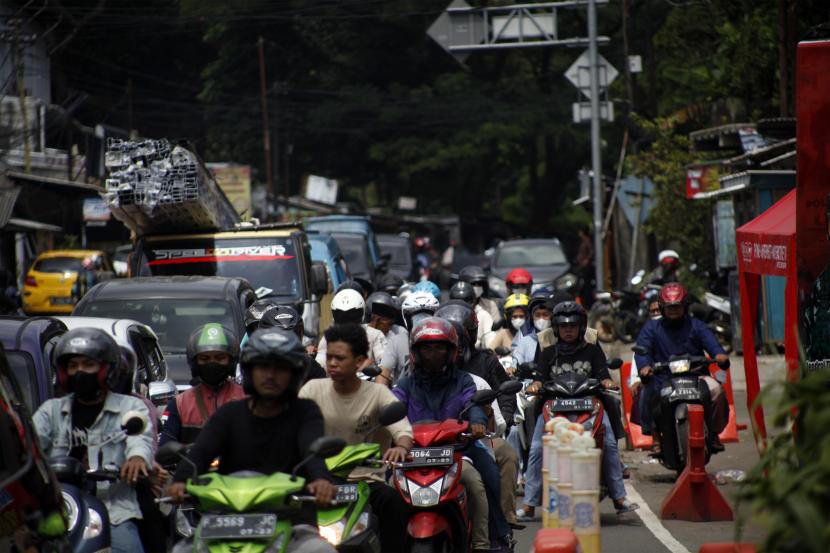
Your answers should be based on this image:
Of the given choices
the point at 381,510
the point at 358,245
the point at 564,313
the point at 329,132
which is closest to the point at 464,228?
the point at 329,132

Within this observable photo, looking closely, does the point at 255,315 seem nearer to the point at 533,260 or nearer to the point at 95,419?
the point at 95,419

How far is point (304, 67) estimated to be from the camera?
55062 mm

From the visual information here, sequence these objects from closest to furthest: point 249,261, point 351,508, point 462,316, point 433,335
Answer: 1. point 351,508
2. point 433,335
3. point 462,316
4. point 249,261

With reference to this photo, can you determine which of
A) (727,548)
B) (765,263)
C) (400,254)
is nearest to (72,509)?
(727,548)

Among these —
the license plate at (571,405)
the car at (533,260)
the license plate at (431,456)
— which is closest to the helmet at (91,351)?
the license plate at (431,456)

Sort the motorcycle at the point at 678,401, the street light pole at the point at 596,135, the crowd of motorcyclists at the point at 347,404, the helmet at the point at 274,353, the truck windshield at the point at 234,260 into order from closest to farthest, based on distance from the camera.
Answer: the helmet at the point at 274,353 → the crowd of motorcyclists at the point at 347,404 → the motorcycle at the point at 678,401 → the truck windshield at the point at 234,260 → the street light pole at the point at 596,135

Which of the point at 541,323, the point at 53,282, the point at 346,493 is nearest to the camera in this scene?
the point at 346,493

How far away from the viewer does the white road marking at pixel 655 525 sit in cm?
1000

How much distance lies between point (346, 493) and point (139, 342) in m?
5.06

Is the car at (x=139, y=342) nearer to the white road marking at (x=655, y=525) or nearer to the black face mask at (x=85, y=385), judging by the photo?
the black face mask at (x=85, y=385)

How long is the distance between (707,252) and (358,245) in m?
7.00

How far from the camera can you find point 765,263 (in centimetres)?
1111

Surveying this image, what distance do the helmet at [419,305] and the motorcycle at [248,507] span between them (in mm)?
6046

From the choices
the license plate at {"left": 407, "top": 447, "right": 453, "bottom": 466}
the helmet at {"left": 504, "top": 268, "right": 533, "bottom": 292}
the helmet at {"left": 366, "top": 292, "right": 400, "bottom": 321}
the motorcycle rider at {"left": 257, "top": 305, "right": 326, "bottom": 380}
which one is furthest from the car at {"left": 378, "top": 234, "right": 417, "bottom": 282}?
the license plate at {"left": 407, "top": 447, "right": 453, "bottom": 466}
